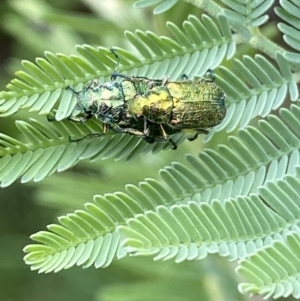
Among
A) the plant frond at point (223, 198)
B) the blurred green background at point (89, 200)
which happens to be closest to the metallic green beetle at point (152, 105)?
the plant frond at point (223, 198)

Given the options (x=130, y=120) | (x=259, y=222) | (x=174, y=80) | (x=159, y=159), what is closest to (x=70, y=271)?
(x=159, y=159)

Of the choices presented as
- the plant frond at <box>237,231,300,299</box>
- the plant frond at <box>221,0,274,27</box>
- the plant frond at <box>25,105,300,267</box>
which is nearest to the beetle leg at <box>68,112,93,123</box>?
the plant frond at <box>25,105,300,267</box>

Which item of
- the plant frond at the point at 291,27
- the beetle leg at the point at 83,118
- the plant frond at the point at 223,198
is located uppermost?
the plant frond at the point at 291,27

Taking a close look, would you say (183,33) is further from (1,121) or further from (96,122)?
(1,121)

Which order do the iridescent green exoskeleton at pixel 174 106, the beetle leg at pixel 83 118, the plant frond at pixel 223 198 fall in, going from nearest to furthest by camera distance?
1. the plant frond at pixel 223 198
2. the beetle leg at pixel 83 118
3. the iridescent green exoskeleton at pixel 174 106

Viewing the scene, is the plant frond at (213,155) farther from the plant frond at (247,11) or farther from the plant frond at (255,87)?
the plant frond at (247,11)

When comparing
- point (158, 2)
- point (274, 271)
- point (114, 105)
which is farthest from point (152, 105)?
point (274, 271)

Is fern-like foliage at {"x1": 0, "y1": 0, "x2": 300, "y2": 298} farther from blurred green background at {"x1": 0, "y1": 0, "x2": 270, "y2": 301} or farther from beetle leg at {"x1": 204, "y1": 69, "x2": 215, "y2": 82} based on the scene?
blurred green background at {"x1": 0, "y1": 0, "x2": 270, "y2": 301}
